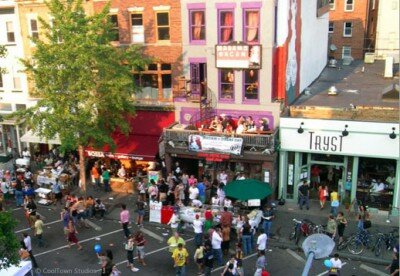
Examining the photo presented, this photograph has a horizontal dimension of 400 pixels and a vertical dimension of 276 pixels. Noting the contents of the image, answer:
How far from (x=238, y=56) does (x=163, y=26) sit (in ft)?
16.0

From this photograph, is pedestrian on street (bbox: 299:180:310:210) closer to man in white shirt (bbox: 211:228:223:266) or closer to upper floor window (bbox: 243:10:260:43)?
man in white shirt (bbox: 211:228:223:266)

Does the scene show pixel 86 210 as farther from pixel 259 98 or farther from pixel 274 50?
pixel 274 50

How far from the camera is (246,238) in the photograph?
19516 millimetres

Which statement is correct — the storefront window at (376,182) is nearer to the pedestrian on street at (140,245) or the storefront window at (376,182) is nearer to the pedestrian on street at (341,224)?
the pedestrian on street at (341,224)

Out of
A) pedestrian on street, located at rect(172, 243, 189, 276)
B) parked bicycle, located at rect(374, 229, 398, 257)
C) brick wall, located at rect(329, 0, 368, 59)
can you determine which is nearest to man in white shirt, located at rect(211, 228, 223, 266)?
pedestrian on street, located at rect(172, 243, 189, 276)

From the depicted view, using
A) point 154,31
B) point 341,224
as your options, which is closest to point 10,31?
point 154,31

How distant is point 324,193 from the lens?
23.7 metres

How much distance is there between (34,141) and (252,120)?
1378 cm

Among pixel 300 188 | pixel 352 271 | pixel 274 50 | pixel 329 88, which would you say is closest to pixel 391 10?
pixel 329 88

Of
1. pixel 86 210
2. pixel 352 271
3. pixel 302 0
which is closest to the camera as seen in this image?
pixel 352 271

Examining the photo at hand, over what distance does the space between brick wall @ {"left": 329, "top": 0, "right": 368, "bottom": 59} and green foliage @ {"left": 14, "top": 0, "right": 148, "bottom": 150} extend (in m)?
31.5

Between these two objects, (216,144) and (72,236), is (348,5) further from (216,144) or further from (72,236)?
(72,236)

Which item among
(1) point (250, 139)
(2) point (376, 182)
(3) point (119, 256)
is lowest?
(3) point (119, 256)

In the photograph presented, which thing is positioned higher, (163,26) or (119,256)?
(163,26)
